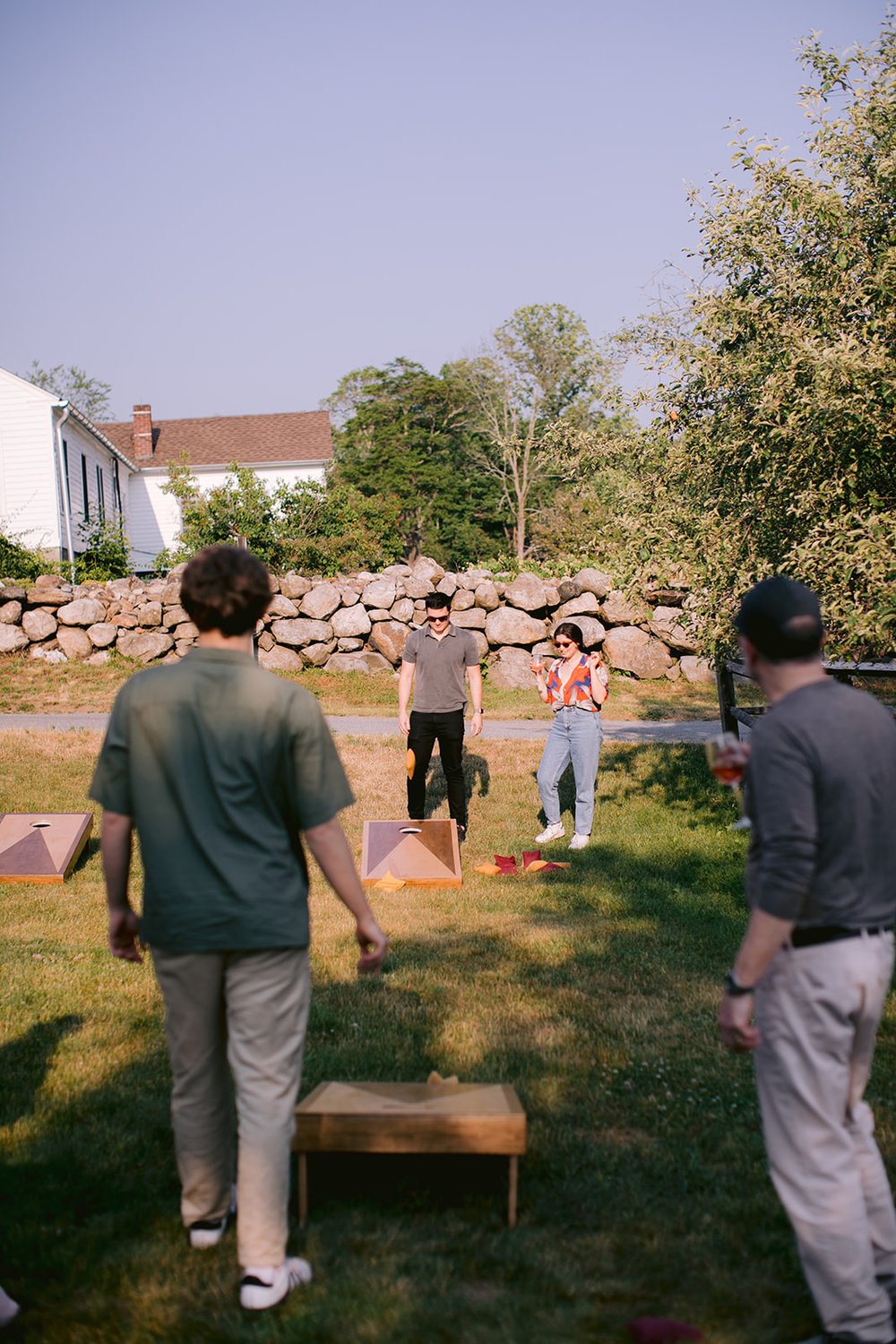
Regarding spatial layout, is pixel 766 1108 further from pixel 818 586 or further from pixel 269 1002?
pixel 818 586

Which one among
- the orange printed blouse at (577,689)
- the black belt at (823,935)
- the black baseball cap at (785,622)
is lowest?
the orange printed blouse at (577,689)

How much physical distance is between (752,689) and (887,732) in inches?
632

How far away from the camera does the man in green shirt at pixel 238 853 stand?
321 centimetres

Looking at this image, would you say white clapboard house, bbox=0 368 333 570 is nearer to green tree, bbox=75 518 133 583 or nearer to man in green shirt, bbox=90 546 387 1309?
green tree, bbox=75 518 133 583

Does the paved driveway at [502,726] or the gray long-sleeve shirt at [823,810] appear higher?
the gray long-sleeve shirt at [823,810]

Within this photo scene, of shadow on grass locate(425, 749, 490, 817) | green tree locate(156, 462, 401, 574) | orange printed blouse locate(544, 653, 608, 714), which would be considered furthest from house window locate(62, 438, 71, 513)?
orange printed blouse locate(544, 653, 608, 714)

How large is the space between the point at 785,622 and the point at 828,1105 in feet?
4.03

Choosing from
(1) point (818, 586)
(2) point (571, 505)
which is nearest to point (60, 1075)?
(1) point (818, 586)

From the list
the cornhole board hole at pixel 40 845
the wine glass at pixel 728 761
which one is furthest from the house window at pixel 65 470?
the wine glass at pixel 728 761

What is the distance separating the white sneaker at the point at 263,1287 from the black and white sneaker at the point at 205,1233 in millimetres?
263

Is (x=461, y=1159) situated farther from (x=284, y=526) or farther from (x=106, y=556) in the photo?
(x=106, y=556)

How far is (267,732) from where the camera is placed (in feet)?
10.5

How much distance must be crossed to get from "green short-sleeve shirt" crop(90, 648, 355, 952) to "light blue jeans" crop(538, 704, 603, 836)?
6664 mm

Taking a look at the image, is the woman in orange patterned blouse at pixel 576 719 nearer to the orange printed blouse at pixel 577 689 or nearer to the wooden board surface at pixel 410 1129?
the orange printed blouse at pixel 577 689
